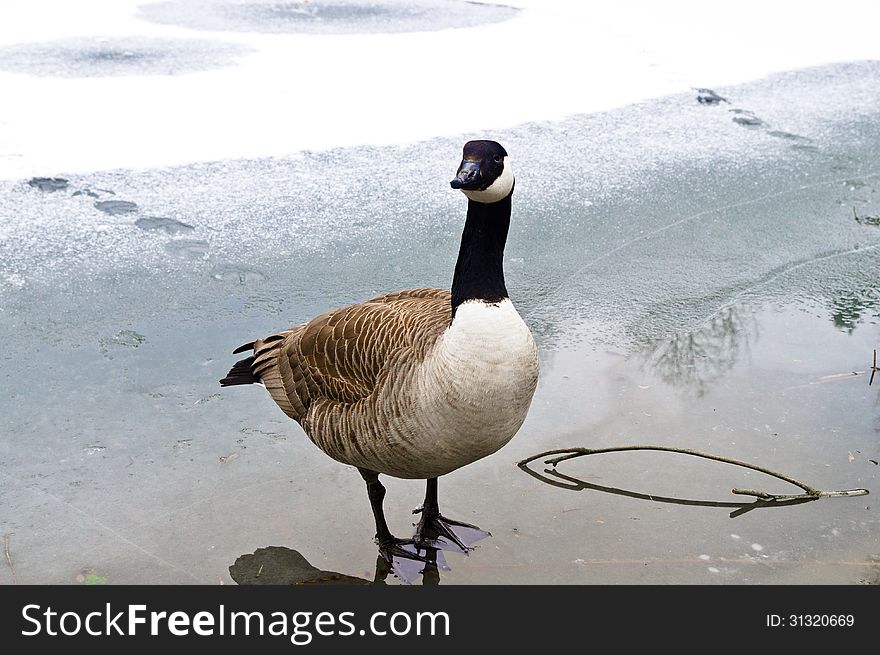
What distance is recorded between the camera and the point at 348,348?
10.3 feet

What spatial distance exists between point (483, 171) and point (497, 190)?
107mm

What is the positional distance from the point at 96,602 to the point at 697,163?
5104 mm

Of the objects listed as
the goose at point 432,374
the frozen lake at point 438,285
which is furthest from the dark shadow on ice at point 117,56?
the goose at point 432,374

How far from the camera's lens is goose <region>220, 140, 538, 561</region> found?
9.23 feet

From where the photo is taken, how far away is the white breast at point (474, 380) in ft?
9.20

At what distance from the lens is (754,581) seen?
3057 mm

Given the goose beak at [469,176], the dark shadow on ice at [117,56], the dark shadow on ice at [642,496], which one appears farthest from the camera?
the dark shadow on ice at [117,56]

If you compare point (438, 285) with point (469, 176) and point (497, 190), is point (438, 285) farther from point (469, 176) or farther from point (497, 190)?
point (469, 176)

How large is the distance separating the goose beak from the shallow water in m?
1.22

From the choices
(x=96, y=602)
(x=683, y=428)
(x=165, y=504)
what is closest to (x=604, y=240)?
(x=683, y=428)

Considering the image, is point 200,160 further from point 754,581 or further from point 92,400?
point 754,581

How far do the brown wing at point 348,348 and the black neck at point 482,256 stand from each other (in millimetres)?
162

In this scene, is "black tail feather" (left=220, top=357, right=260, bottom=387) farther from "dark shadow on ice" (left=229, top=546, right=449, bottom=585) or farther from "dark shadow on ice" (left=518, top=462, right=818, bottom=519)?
"dark shadow on ice" (left=518, top=462, right=818, bottom=519)

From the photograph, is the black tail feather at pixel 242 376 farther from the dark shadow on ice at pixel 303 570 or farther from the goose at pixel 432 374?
the dark shadow on ice at pixel 303 570
